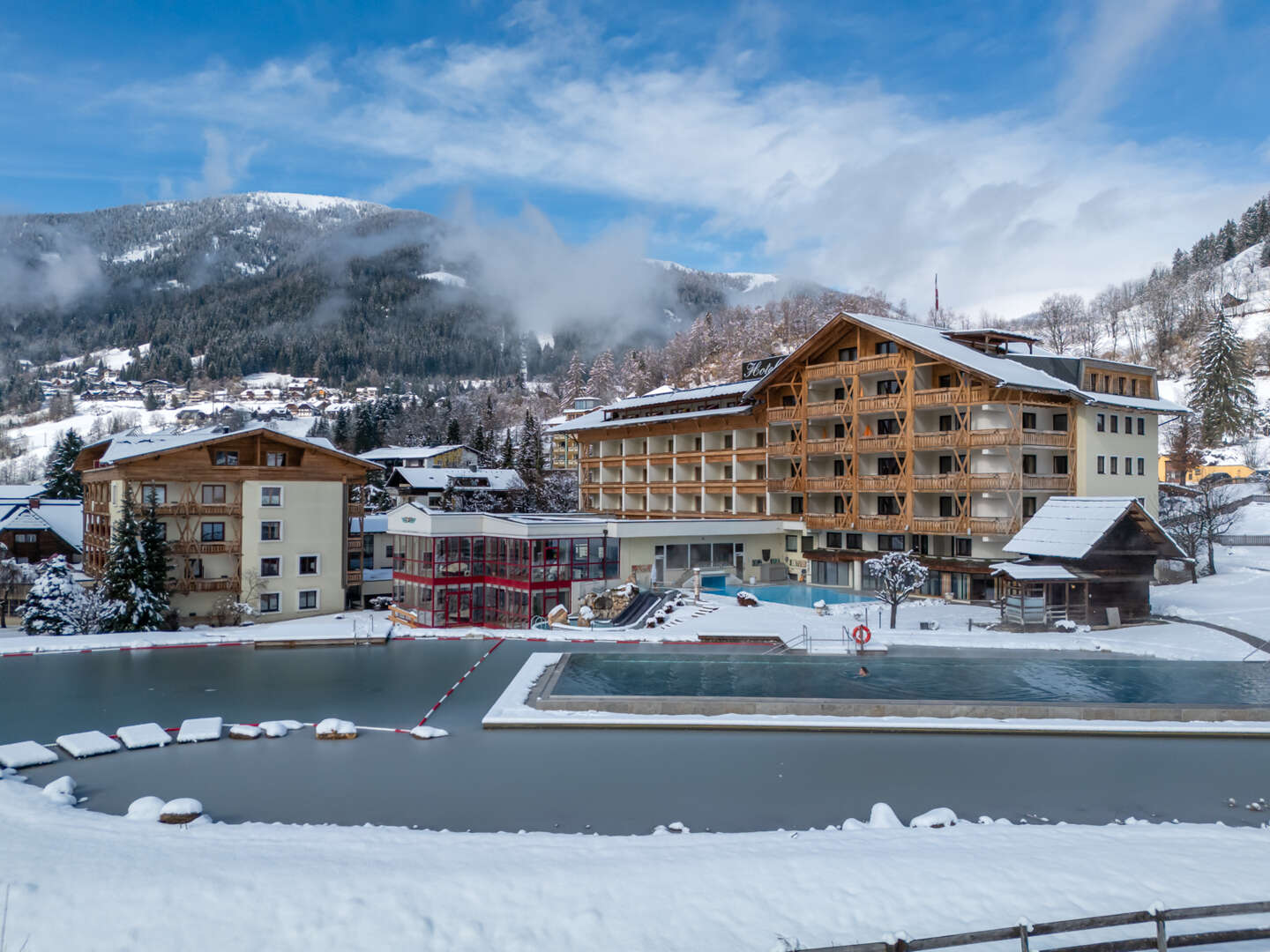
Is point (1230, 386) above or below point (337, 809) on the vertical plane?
above

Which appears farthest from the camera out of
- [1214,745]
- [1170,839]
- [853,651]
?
[853,651]

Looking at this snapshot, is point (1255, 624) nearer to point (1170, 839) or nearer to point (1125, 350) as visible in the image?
point (1170, 839)

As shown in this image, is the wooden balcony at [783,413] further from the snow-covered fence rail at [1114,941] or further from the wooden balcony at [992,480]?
the snow-covered fence rail at [1114,941]

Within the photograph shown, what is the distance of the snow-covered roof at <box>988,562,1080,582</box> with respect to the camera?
30953 millimetres

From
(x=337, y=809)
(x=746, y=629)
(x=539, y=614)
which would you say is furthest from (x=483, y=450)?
(x=337, y=809)

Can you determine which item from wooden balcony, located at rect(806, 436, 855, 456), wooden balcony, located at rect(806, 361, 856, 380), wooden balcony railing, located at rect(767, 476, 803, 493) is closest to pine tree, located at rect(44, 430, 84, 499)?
wooden balcony railing, located at rect(767, 476, 803, 493)

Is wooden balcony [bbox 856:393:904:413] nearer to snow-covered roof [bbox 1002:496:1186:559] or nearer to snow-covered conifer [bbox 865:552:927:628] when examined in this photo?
snow-covered conifer [bbox 865:552:927:628]

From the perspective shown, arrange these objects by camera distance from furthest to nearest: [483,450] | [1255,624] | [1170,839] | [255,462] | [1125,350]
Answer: [1125,350] → [483,450] → [255,462] → [1255,624] → [1170,839]

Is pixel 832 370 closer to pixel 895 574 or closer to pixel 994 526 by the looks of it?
pixel 994 526

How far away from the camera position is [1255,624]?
30.9 metres

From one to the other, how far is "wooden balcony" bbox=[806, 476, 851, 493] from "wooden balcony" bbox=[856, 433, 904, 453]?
1.86 metres

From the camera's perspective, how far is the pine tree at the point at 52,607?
34406 millimetres

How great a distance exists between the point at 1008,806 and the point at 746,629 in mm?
16328

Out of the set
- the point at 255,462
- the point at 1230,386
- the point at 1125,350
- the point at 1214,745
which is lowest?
the point at 1214,745
